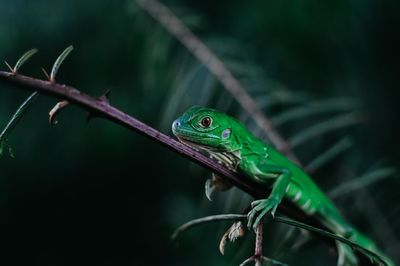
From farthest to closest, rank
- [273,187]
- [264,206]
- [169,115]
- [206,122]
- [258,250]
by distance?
[169,115] → [206,122] → [273,187] → [264,206] → [258,250]

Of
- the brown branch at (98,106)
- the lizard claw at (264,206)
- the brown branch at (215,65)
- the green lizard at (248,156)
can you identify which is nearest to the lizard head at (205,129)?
the green lizard at (248,156)

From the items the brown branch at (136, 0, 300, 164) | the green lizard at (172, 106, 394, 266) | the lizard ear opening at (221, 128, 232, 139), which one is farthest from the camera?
the brown branch at (136, 0, 300, 164)

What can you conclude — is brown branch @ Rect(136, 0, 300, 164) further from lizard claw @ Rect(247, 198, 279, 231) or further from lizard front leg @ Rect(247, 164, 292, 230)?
lizard claw @ Rect(247, 198, 279, 231)

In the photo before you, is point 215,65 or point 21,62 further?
point 215,65

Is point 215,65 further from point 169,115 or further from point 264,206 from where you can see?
point 264,206

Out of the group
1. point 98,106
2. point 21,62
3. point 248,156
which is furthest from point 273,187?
point 21,62

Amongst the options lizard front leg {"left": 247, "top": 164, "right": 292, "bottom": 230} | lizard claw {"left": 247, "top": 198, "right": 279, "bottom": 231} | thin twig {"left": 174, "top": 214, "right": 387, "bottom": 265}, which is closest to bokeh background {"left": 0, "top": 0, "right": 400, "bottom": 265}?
lizard front leg {"left": 247, "top": 164, "right": 292, "bottom": 230}
